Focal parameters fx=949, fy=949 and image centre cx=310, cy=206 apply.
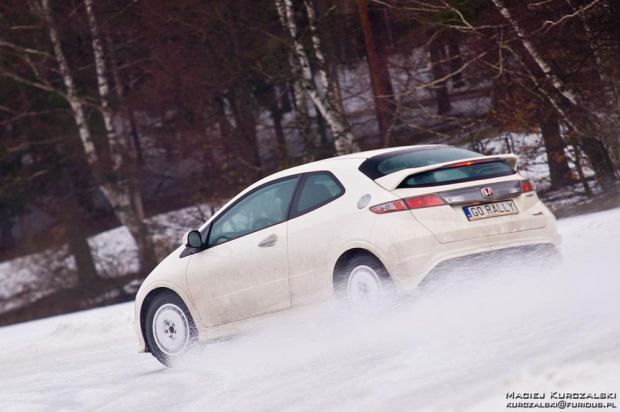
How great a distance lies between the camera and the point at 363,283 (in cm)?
718

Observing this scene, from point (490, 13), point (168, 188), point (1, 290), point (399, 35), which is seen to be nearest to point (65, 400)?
point (490, 13)

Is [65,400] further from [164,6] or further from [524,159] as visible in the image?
[164,6]

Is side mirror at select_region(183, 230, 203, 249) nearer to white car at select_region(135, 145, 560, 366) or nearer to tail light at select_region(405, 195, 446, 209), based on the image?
white car at select_region(135, 145, 560, 366)

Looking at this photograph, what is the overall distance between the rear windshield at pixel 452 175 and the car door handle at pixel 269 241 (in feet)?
4.18

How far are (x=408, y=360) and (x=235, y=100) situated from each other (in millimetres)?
19461

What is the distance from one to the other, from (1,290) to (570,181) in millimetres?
17498

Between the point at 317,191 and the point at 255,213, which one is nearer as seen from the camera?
the point at 317,191

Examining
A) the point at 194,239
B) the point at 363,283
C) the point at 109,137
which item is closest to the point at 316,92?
the point at 109,137

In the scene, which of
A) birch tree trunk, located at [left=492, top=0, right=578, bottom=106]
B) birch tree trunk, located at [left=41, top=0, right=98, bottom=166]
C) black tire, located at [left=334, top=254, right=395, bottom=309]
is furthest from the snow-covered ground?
birch tree trunk, located at [left=41, top=0, right=98, bottom=166]

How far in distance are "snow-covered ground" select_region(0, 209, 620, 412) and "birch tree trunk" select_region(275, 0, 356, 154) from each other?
1285 centimetres

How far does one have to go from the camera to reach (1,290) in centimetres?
2836

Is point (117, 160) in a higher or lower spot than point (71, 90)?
lower

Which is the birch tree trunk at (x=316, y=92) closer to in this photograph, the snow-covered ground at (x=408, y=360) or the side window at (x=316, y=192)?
the snow-covered ground at (x=408, y=360)

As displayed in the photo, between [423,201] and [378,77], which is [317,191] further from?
[378,77]
